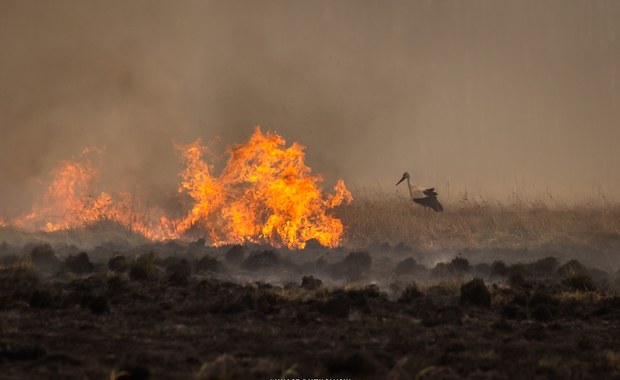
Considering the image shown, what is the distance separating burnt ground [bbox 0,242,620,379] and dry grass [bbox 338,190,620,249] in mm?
4479

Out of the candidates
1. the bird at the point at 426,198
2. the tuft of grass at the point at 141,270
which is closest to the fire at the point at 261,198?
the bird at the point at 426,198

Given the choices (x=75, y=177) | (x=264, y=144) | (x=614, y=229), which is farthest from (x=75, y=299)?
(x=614, y=229)

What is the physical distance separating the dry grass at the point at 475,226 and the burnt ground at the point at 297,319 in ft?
14.7

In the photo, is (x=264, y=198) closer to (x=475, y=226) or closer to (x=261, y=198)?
(x=261, y=198)

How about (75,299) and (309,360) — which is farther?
(75,299)

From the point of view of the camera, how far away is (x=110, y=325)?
1065cm

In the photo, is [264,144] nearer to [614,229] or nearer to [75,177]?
[75,177]

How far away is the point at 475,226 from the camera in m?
24.6

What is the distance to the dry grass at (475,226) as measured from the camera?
23.0 m

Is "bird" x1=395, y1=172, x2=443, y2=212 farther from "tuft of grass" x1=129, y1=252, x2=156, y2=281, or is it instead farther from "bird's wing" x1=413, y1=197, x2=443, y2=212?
"tuft of grass" x1=129, y1=252, x2=156, y2=281

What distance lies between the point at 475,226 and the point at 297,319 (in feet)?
47.8

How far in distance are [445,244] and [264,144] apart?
6.65 metres

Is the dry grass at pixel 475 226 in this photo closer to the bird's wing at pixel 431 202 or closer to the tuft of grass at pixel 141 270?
the bird's wing at pixel 431 202

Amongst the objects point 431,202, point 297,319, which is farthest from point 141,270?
point 431,202
